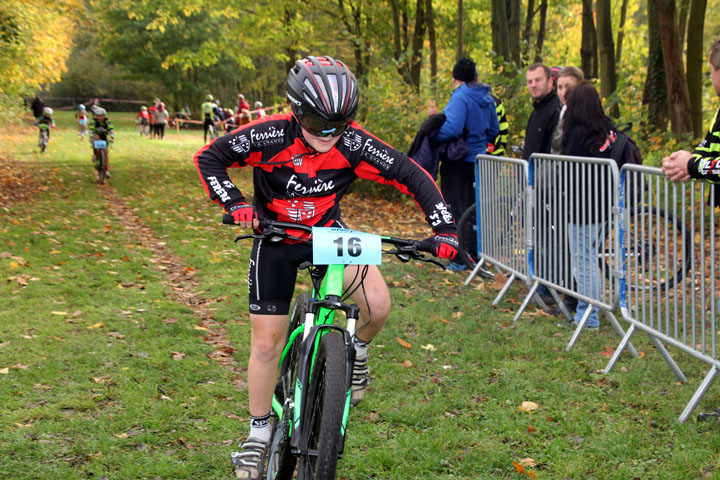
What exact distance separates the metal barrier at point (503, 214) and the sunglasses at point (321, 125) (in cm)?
408

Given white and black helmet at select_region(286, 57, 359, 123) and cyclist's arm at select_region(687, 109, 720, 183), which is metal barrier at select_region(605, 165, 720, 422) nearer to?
cyclist's arm at select_region(687, 109, 720, 183)

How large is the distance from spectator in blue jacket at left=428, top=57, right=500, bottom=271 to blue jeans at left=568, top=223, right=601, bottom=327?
9.01 ft

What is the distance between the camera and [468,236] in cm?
922

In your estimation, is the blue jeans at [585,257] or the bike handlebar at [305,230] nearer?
the bike handlebar at [305,230]

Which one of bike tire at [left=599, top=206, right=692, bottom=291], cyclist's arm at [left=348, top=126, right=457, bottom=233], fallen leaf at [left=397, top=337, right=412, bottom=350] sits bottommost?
fallen leaf at [left=397, top=337, right=412, bottom=350]

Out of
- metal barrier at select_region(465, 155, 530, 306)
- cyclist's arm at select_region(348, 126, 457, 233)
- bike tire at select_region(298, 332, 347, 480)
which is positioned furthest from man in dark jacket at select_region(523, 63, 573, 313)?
bike tire at select_region(298, 332, 347, 480)

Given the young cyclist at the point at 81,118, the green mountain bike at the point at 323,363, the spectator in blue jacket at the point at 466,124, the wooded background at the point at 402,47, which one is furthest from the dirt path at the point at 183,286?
the young cyclist at the point at 81,118

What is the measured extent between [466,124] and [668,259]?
4197 mm

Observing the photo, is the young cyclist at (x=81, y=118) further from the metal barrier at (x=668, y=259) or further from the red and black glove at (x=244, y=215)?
the red and black glove at (x=244, y=215)

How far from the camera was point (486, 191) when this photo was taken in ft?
27.0

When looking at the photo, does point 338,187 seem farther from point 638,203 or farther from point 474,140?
point 474,140

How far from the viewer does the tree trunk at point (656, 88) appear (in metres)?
13.2

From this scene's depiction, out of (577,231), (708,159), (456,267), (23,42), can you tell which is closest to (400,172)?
(708,159)

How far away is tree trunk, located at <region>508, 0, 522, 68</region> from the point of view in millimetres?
16047
